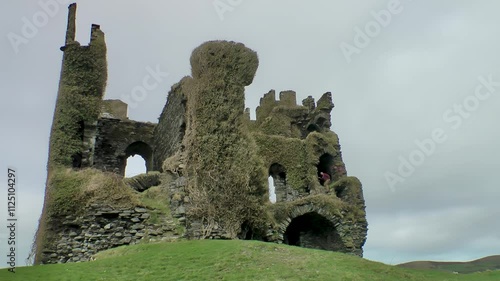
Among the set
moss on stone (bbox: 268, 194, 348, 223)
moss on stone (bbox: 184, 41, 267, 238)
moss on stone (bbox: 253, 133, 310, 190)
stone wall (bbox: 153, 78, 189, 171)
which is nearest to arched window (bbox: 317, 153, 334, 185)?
moss on stone (bbox: 253, 133, 310, 190)

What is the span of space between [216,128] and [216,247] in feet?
18.8

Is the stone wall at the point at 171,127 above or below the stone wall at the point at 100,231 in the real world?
above

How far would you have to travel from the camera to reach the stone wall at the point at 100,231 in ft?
50.0

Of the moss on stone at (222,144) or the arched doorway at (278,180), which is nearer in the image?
the moss on stone at (222,144)

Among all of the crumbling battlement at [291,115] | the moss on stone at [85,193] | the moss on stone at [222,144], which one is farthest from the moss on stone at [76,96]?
the crumbling battlement at [291,115]

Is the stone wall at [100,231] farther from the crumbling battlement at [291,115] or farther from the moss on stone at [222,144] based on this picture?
the crumbling battlement at [291,115]

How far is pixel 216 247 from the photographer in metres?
12.8

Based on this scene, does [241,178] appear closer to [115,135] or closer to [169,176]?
[169,176]

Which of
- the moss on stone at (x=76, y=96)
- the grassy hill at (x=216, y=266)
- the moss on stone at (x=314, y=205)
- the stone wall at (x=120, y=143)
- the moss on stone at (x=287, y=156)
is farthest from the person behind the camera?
the moss on stone at (x=287, y=156)

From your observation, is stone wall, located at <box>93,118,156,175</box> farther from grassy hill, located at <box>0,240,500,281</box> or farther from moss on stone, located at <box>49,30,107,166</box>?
grassy hill, located at <box>0,240,500,281</box>

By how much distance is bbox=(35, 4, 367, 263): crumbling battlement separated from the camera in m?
15.7

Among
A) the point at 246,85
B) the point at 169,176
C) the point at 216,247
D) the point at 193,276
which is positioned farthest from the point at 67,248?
the point at 246,85

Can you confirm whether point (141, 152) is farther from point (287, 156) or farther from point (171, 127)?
point (287, 156)

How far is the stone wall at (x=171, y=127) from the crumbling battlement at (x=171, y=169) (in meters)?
0.05
